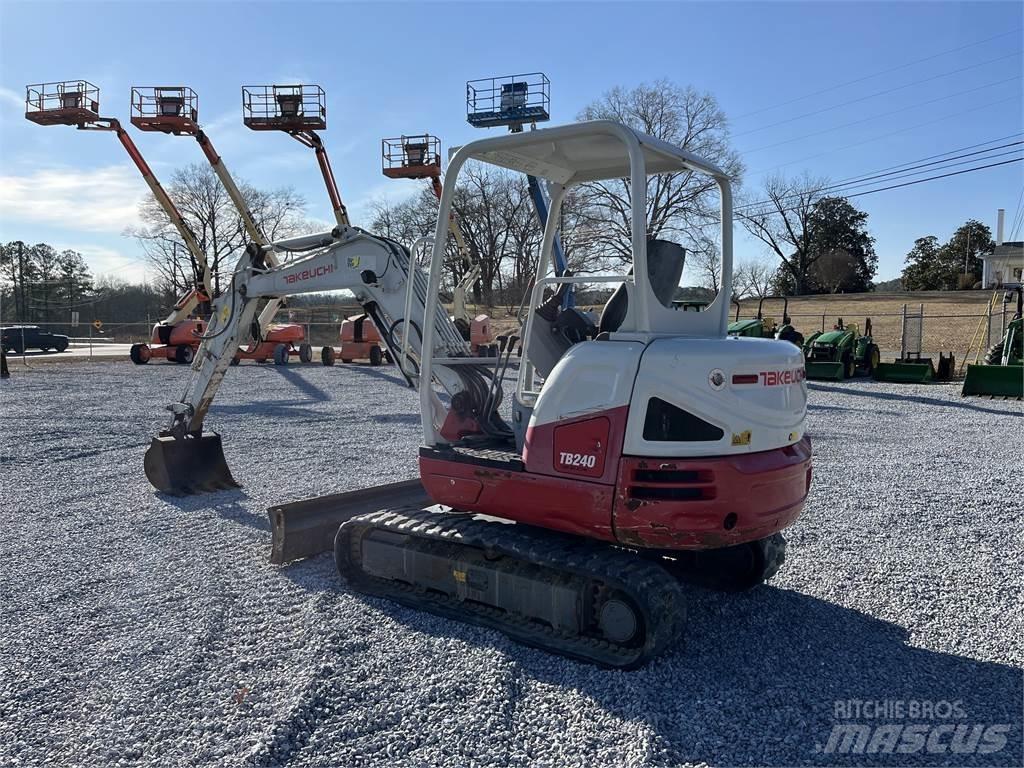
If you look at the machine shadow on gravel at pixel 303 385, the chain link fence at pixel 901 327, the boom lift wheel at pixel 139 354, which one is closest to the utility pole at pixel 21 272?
the chain link fence at pixel 901 327

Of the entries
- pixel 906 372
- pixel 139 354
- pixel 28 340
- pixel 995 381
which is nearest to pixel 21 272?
pixel 28 340

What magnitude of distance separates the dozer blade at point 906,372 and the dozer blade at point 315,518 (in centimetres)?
1754

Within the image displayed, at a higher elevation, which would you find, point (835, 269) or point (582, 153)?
point (835, 269)

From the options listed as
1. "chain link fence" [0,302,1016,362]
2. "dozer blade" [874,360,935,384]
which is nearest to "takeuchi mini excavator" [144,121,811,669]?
"dozer blade" [874,360,935,384]

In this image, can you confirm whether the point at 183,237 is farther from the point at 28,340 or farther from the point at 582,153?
the point at 582,153

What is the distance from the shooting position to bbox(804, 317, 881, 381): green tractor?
20.6 metres

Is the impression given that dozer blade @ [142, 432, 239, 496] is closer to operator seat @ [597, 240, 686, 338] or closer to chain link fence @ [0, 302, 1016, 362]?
operator seat @ [597, 240, 686, 338]

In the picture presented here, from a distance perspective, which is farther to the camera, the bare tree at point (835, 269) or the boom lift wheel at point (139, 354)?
the bare tree at point (835, 269)

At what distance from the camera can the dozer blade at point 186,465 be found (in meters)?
7.83

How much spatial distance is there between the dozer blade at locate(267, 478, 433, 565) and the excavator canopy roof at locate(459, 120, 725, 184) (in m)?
2.91

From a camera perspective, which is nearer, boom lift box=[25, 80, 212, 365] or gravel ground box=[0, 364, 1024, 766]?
gravel ground box=[0, 364, 1024, 766]

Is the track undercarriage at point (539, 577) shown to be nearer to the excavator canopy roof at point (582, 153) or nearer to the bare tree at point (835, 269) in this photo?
the excavator canopy roof at point (582, 153)

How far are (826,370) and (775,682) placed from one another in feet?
59.9

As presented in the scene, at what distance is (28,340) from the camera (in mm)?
33406
